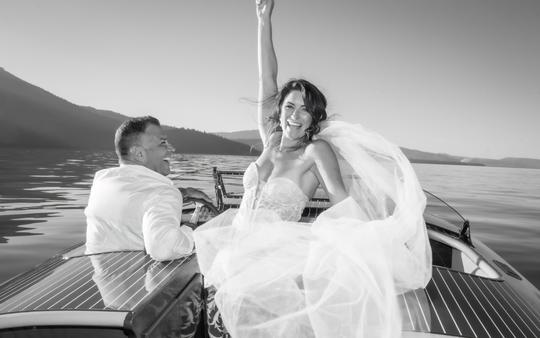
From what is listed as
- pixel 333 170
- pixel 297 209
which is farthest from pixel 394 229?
pixel 297 209

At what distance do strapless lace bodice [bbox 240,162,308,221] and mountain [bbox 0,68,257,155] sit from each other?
96.9 meters

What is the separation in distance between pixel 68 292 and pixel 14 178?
14.5 m

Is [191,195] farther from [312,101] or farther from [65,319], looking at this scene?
[65,319]

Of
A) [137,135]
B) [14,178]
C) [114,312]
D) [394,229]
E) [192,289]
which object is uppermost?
[137,135]

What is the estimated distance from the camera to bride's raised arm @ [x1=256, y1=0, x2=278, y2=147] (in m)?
3.19

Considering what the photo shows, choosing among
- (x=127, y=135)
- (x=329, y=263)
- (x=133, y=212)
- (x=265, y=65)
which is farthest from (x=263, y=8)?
(x=329, y=263)

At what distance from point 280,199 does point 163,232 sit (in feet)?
3.20

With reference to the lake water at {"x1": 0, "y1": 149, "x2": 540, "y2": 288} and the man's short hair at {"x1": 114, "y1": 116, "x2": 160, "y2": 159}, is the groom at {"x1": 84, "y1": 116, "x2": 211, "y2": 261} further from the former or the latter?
the lake water at {"x1": 0, "y1": 149, "x2": 540, "y2": 288}

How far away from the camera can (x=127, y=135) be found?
93.1 inches

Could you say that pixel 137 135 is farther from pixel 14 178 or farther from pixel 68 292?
pixel 14 178

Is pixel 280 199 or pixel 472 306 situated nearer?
pixel 472 306

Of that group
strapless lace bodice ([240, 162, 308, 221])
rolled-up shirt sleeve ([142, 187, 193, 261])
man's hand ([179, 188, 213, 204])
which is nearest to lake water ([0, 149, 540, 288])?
man's hand ([179, 188, 213, 204])

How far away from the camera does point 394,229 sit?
1798 mm

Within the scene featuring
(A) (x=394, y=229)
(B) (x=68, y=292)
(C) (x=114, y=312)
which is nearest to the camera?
(C) (x=114, y=312)
